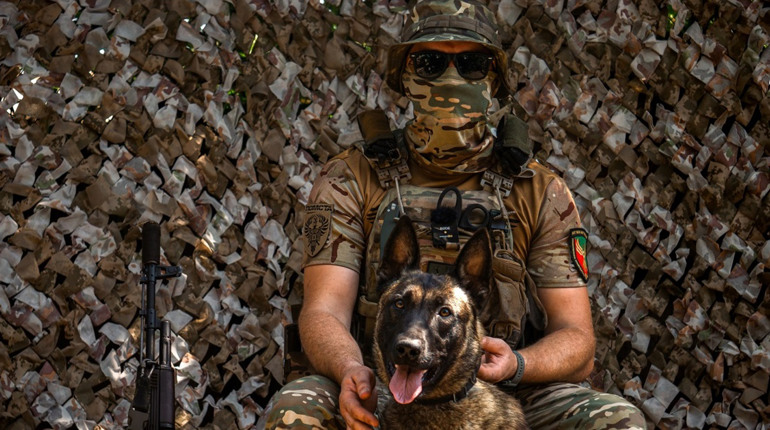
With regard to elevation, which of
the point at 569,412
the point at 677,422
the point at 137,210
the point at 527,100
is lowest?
the point at 677,422

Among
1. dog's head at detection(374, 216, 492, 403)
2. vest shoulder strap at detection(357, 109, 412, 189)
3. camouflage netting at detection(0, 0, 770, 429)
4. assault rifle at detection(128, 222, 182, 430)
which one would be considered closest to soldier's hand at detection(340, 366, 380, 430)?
dog's head at detection(374, 216, 492, 403)

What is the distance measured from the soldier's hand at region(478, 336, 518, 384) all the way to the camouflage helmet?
2.95ft

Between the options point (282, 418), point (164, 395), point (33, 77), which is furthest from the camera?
point (33, 77)

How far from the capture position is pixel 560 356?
2371 mm

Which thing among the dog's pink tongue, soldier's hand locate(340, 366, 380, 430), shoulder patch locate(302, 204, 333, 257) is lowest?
shoulder patch locate(302, 204, 333, 257)

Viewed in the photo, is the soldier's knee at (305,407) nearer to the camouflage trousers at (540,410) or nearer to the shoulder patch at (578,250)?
the camouflage trousers at (540,410)

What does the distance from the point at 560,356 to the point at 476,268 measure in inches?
18.0

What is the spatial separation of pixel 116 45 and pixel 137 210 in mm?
622

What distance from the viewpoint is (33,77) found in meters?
3.34

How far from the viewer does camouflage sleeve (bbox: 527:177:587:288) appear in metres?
2.56

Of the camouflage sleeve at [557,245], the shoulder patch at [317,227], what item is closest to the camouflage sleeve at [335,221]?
the shoulder patch at [317,227]

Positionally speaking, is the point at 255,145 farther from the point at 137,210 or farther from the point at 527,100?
the point at 527,100

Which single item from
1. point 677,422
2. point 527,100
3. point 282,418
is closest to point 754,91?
point 527,100

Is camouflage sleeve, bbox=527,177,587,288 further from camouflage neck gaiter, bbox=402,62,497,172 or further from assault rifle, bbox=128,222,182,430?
assault rifle, bbox=128,222,182,430
